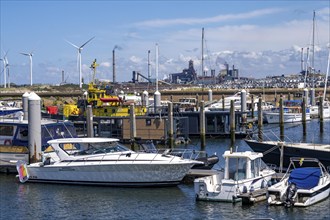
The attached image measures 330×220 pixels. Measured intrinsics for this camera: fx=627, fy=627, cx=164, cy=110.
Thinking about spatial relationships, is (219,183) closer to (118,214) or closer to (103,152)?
(118,214)

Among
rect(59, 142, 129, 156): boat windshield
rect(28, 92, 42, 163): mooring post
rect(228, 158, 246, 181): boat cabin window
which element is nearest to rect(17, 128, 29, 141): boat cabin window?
rect(28, 92, 42, 163): mooring post

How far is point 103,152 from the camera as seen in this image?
Result: 32406 millimetres

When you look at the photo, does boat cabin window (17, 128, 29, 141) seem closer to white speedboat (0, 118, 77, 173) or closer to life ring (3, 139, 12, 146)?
white speedboat (0, 118, 77, 173)

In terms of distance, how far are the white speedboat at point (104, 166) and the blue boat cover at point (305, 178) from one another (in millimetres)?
5126

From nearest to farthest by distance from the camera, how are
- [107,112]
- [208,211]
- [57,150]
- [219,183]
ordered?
[208,211], [219,183], [57,150], [107,112]

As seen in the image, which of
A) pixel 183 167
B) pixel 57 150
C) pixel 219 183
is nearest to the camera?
pixel 219 183

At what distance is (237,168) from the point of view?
2814 centimetres

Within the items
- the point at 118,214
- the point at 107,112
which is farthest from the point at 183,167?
the point at 107,112

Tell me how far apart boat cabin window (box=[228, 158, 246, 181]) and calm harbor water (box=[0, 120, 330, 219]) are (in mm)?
1421

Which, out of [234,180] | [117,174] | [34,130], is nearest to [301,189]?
[234,180]

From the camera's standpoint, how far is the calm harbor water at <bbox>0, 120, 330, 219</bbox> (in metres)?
26.0

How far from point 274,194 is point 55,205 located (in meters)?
9.96

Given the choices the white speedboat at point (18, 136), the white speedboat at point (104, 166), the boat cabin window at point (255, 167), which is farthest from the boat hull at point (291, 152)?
the white speedboat at point (18, 136)

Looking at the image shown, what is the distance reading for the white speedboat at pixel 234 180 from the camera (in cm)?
2762
